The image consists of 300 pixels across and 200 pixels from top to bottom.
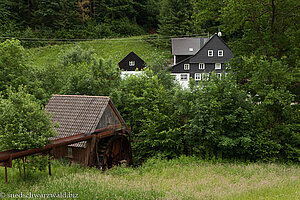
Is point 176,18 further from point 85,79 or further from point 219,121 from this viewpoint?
point 219,121

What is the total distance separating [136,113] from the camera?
20469mm

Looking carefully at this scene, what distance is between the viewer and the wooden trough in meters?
14.8

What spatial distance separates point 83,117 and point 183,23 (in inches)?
1841

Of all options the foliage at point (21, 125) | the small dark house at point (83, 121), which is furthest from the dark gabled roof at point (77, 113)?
the foliage at point (21, 125)

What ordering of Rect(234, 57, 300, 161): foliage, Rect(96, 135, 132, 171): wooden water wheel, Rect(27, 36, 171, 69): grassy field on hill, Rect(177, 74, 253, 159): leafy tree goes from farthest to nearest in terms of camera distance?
Rect(27, 36, 171, 69): grassy field on hill
Rect(177, 74, 253, 159): leafy tree
Rect(96, 135, 132, 171): wooden water wheel
Rect(234, 57, 300, 161): foliage

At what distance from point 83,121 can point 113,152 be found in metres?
4.01

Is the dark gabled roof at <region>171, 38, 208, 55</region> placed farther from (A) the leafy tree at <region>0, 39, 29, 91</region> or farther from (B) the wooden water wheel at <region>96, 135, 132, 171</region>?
(B) the wooden water wheel at <region>96, 135, 132, 171</region>

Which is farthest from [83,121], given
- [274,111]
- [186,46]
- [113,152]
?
[186,46]

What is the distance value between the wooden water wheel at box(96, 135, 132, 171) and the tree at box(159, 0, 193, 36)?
41911 millimetres

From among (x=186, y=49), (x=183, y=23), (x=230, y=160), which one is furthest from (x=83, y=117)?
(x=183, y=23)

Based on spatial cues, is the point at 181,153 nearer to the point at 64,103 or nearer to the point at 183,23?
the point at 64,103

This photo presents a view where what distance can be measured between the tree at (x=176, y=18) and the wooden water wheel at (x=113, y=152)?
4191 centimetres

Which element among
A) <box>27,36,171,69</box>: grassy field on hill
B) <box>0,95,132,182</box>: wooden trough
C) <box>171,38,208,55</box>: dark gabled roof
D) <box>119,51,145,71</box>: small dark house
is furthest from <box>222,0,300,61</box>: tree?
<box>27,36,171,69</box>: grassy field on hill

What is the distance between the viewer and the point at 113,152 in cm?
1834
